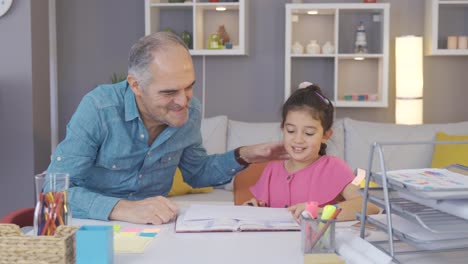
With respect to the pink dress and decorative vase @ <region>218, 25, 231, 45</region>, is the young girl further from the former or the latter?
decorative vase @ <region>218, 25, 231, 45</region>

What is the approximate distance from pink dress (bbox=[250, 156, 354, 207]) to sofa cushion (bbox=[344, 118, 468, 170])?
5.61 ft

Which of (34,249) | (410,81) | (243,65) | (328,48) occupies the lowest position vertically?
(34,249)

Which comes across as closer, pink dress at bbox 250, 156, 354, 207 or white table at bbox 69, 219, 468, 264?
white table at bbox 69, 219, 468, 264

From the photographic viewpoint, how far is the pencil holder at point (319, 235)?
1.28 m

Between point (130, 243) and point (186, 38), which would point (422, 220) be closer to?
point (130, 243)

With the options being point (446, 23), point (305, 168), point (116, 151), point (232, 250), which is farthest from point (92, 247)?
point (446, 23)

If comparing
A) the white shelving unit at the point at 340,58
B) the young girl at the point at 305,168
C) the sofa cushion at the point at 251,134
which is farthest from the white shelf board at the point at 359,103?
the young girl at the point at 305,168

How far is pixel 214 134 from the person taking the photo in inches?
156

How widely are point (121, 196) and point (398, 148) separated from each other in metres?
2.24

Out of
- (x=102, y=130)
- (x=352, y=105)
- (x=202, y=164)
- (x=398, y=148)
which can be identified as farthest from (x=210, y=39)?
(x=102, y=130)

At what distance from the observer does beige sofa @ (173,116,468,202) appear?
150 inches

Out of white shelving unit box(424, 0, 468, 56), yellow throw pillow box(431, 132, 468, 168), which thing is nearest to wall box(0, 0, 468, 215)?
white shelving unit box(424, 0, 468, 56)

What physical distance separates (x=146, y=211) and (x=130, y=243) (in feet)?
0.82

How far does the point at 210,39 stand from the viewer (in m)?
4.50
